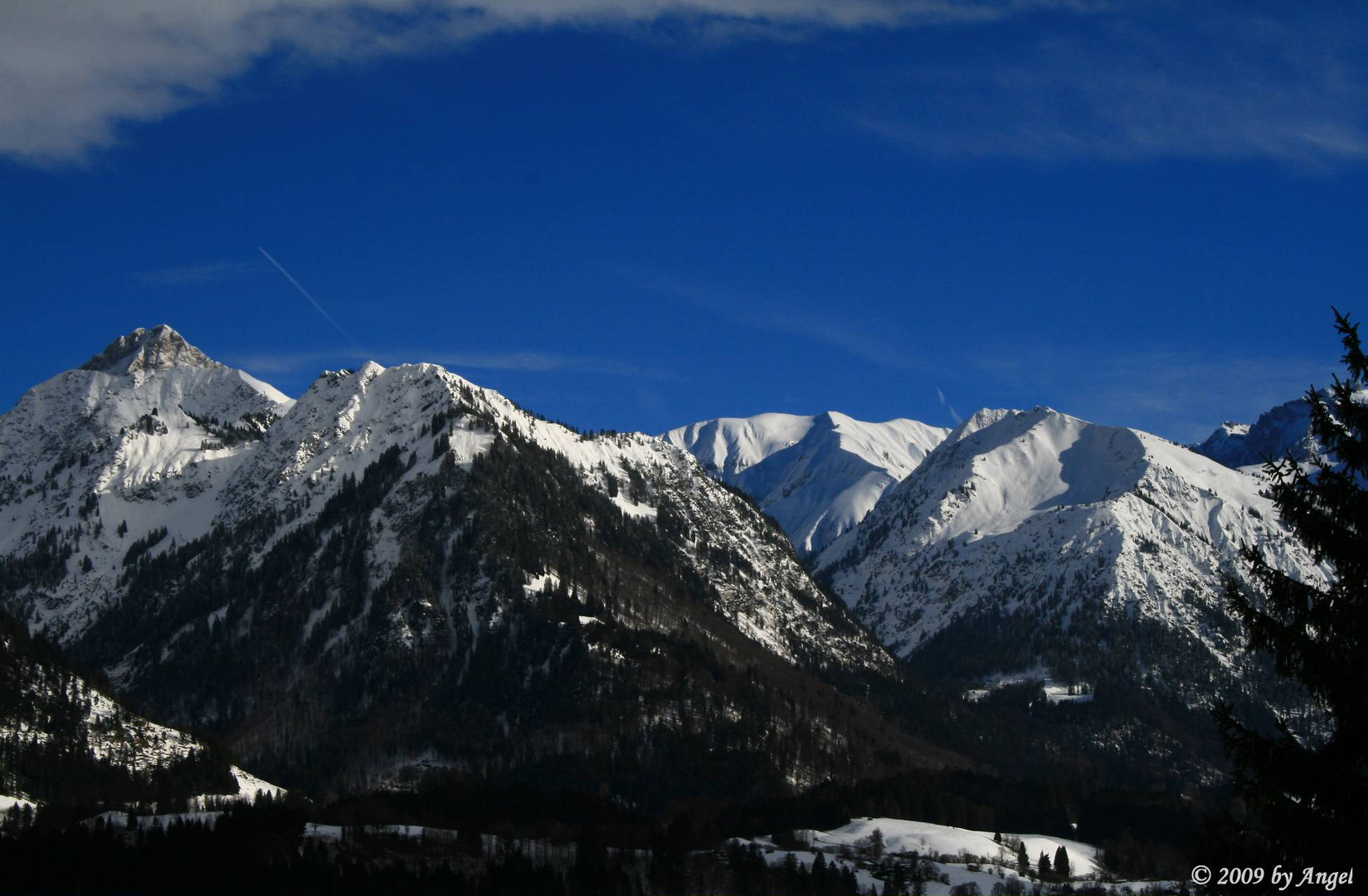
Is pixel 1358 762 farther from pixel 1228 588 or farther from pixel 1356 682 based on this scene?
pixel 1228 588

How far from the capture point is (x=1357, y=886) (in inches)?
1460

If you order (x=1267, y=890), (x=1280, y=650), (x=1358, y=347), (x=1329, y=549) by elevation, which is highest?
(x=1358, y=347)

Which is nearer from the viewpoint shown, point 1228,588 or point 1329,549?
point 1329,549

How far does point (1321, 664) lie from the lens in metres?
37.6

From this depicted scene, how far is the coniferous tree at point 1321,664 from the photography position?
37.3 m

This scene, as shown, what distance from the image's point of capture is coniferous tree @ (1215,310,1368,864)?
37.3 meters

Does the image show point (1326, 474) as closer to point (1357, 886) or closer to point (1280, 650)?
point (1280, 650)

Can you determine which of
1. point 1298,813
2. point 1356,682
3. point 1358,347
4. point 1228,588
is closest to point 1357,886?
point 1298,813

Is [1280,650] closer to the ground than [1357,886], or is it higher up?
higher up

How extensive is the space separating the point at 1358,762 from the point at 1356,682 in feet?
6.69

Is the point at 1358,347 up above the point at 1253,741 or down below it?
above

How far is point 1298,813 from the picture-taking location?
37281mm

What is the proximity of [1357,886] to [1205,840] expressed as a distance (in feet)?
11.3

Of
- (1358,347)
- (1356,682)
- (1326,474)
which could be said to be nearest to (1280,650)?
(1356,682)
